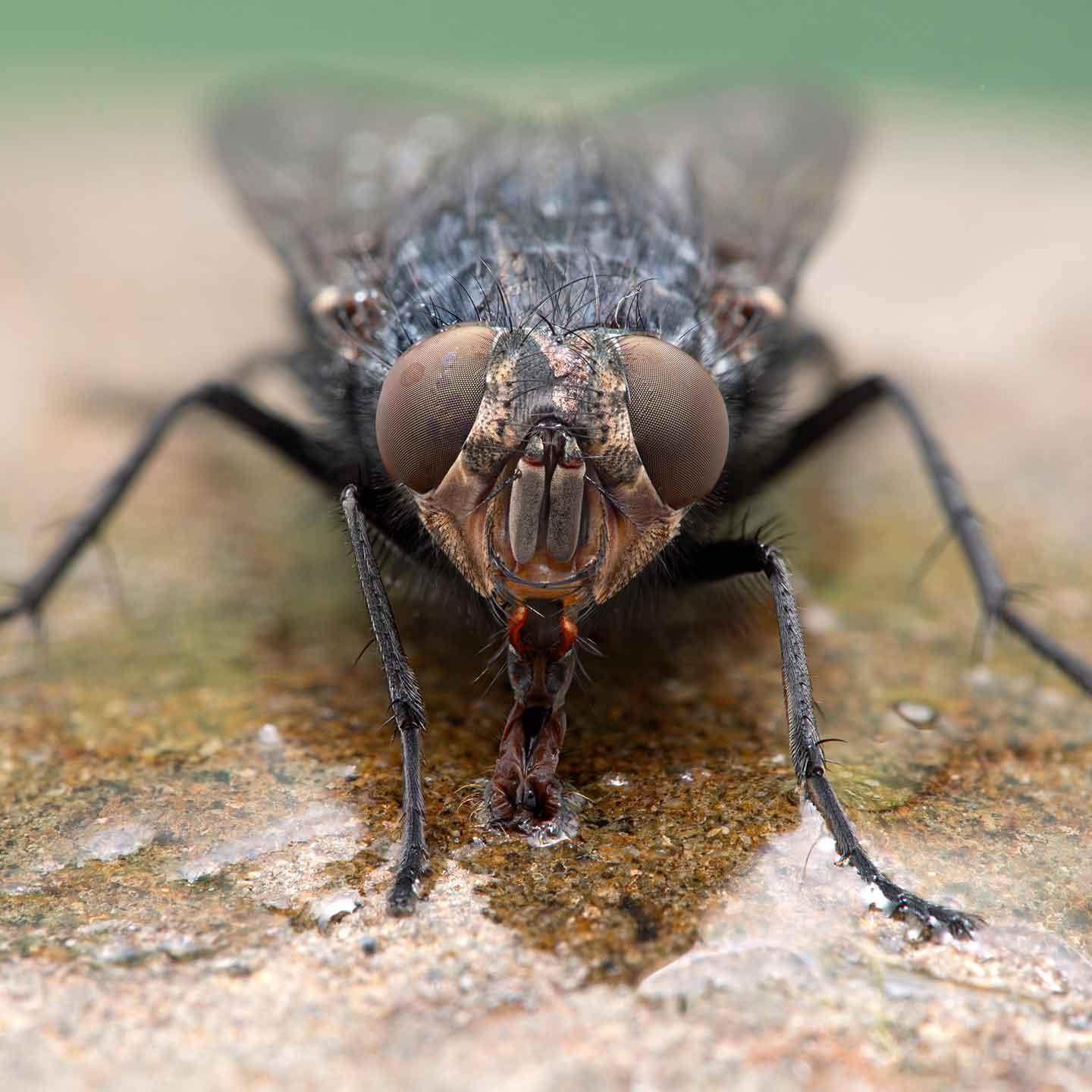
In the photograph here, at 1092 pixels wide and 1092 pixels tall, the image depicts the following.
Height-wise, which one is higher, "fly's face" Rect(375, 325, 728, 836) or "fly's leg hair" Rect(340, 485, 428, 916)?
"fly's face" Rect(375, 325, 728, 836)

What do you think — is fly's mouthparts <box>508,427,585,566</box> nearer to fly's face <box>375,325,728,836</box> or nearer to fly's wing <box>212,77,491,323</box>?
fly's face <box>375,325,728,836</box>

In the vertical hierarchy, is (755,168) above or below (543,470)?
above

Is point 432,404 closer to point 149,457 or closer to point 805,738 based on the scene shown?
point 805,738

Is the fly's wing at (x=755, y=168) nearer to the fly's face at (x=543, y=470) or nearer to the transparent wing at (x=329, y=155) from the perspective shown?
the transparent wing at (x=329, y=155)

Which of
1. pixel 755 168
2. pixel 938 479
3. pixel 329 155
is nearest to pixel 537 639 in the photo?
pixel 938 479

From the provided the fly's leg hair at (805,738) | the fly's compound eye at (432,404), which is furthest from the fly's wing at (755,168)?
the fly's compound eye at (432,404)

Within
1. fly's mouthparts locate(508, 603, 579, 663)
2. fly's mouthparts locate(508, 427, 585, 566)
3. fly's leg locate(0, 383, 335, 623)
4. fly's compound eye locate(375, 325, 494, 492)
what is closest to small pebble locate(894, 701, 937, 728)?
fly's mouthparts locate(508, 603, 579, 663)
